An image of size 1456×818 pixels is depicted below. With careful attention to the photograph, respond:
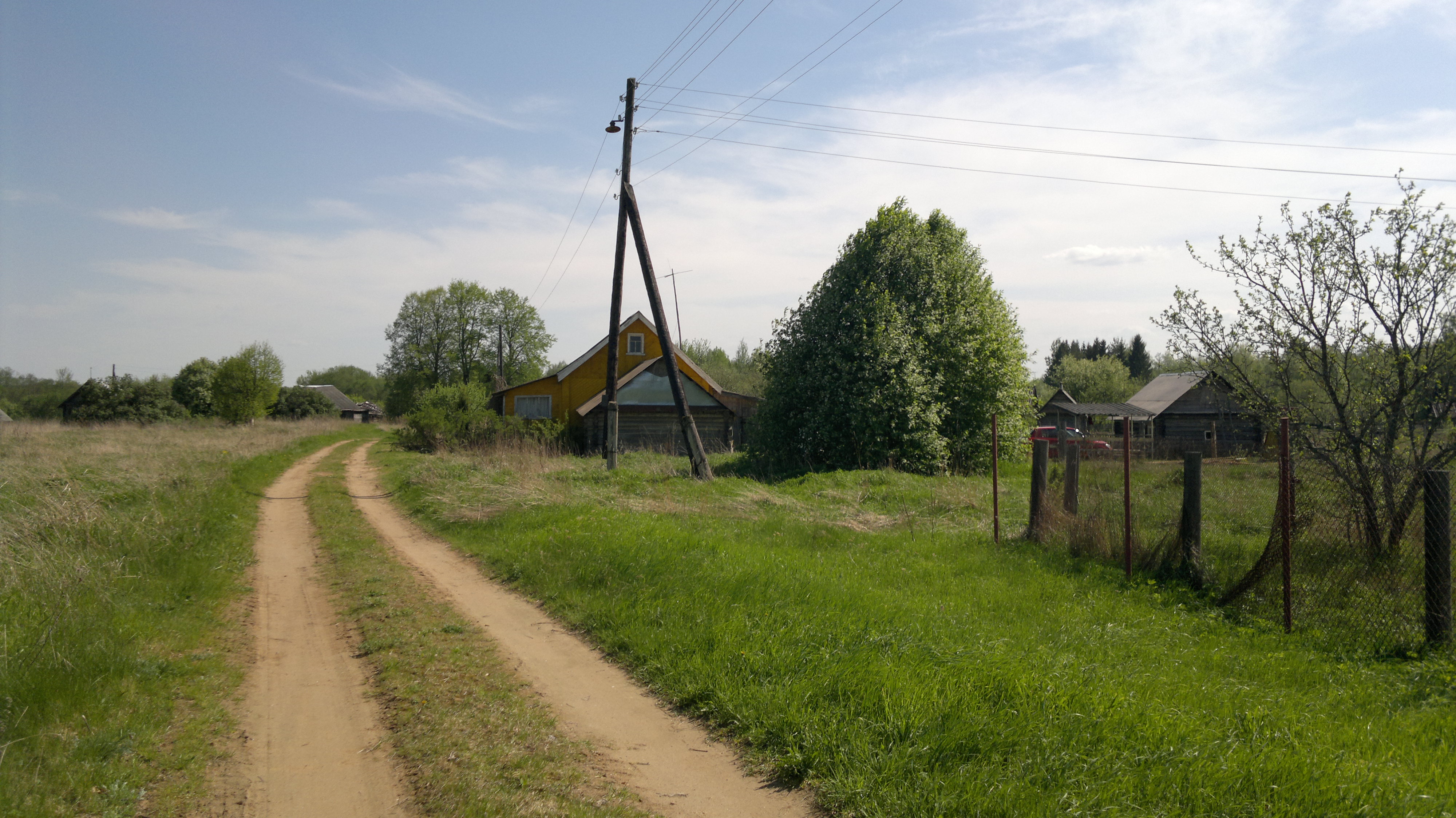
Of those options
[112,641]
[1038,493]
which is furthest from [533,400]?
[112,641]

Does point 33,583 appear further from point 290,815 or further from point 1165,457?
point 1165,457

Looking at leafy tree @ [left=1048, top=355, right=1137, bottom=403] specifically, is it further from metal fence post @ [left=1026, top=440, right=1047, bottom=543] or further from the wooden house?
metal fence post @ [left=1026, top=440, right=1047, bottom=543]

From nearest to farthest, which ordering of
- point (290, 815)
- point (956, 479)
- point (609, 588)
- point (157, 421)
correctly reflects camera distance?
1. point (290, 815)
2. point (609, 588)
3. point (956, 479)
4. point (157, 421)

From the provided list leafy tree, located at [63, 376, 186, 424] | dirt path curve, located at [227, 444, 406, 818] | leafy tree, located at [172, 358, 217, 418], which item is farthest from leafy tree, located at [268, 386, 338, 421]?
dirt path curve, located at [227, 444, 406, 818]

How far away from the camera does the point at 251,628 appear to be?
7.70 meters

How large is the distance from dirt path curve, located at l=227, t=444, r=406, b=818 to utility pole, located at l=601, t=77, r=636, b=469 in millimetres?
10580

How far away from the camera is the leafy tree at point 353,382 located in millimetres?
129375

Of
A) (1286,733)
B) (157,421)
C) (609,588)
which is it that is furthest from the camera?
(157,421)

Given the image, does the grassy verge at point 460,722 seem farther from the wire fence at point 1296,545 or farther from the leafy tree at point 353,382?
the leafy tree at point 353,382

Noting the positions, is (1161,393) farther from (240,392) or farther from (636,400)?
(240,392)

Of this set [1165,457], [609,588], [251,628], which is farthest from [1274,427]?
[1165,457]

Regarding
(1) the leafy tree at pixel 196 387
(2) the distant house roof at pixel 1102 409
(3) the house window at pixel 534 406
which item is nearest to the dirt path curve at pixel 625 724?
(3) the house window at pixel 534 406

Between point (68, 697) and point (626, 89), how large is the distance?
58.1 ft

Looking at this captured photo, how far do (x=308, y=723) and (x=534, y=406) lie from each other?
33.3 m
